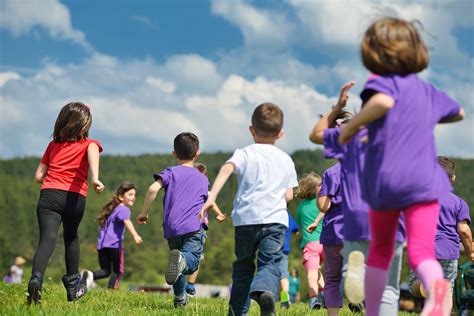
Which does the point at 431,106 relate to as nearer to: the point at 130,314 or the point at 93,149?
the point at 130,314

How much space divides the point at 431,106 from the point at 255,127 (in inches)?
67.7

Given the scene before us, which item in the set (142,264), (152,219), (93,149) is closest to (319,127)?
(93,149)

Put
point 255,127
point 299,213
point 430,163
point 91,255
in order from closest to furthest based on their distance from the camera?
1. point 430,163
2. point 255,127
3. point 299,213
4. point 91,255

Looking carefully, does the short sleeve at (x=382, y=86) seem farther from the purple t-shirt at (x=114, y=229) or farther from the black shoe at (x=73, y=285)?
the purple t-shirt at (x=114, y=229)

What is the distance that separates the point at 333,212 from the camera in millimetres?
6918

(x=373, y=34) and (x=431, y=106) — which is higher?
(x=373, y=34)

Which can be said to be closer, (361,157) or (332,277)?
(361,157)

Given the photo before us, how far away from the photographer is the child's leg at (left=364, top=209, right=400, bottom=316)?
4.74 metres

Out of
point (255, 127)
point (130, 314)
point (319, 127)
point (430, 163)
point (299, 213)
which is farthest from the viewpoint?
point (299, 213)

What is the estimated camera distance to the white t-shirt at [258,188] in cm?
584

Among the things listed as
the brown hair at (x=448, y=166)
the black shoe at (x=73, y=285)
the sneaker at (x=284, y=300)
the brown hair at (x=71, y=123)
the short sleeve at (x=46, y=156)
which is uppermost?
the brown hair at (x=71, y=123)

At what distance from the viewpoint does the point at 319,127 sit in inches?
213

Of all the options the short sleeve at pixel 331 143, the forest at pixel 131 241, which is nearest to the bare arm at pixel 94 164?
the short sleeve at pixel 331 143

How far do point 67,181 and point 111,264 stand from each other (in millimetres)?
6839
